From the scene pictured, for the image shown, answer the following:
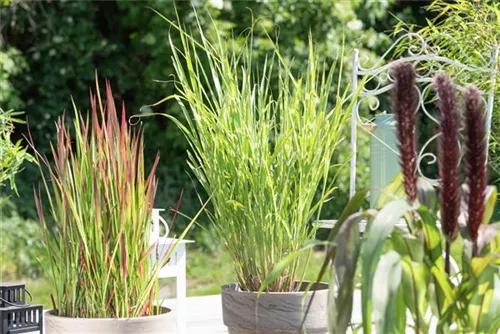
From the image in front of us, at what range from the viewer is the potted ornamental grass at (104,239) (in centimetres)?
265

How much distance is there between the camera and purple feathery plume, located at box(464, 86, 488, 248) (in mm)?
1618

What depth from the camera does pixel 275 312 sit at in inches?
108

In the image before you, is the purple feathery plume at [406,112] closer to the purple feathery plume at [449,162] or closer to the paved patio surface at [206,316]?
the purple feathery plume at [449,162]

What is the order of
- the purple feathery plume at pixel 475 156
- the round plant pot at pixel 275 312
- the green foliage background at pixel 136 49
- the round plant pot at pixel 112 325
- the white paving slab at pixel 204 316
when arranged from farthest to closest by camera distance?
the green foliage background at pixel 136 49, the white paving slab at pixel 204 316, the round plant pot at pixel 275 312, the round plant pot at pixel 112 325, the purple feathery plume at pixel 475 156

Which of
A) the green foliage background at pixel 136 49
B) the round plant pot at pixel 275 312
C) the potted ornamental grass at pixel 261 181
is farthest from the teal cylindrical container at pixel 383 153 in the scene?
the green foliage background at pixel 136 49

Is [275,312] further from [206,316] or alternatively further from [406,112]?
[206,316]

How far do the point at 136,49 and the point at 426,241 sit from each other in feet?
24.2

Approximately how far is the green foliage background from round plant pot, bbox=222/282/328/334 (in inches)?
214

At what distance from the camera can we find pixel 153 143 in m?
8.79

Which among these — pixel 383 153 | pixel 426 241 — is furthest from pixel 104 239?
pixel 383 153

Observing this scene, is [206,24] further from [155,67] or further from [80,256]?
[80,256]

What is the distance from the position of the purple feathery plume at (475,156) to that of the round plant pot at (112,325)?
4.09ft

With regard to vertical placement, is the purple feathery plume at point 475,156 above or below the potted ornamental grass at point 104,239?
above

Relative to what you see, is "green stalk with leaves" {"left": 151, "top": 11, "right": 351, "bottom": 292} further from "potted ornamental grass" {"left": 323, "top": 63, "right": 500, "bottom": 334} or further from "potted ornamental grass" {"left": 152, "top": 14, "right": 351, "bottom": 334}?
"potted ornamental grass" {"left": 323, "top": 63, "right": 500, "bottom": 334}
